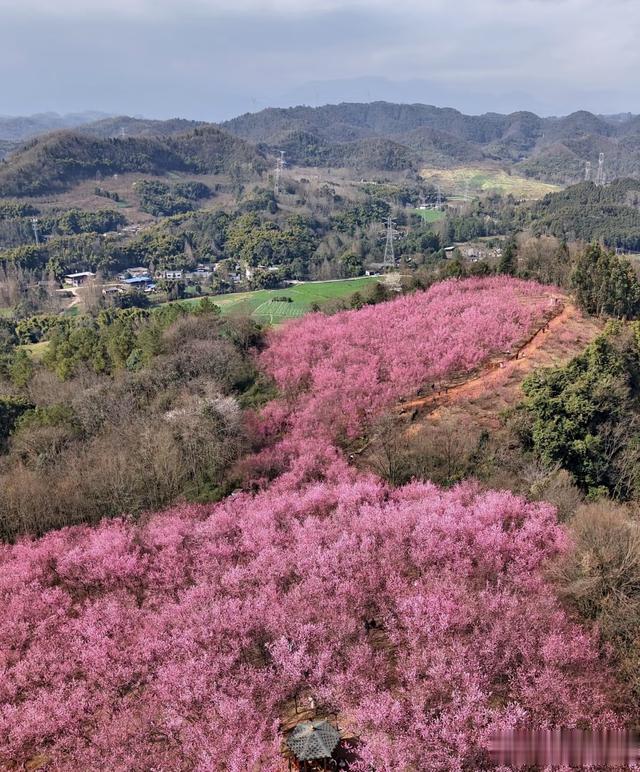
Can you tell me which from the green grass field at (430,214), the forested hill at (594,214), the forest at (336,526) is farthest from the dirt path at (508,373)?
the green grass field at (430,214)

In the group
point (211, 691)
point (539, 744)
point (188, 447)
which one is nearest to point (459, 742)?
point (539, 744)

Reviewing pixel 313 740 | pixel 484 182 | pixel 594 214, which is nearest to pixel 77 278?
pixel 313 740

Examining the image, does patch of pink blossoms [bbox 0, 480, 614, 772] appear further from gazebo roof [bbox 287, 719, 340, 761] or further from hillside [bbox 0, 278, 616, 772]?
gazebo roof [bbox 287, 719, 340, 761]

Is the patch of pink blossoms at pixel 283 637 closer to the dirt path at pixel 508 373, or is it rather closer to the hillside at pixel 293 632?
the hillside at pixel 293 632

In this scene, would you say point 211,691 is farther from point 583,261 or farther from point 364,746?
point 583,261

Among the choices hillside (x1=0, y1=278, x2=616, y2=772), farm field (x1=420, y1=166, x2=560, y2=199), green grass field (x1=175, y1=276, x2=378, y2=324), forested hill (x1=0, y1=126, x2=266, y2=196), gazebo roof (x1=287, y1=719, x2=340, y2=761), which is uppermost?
forested hill (x1=0, y1=126, x2=266, y2=196)

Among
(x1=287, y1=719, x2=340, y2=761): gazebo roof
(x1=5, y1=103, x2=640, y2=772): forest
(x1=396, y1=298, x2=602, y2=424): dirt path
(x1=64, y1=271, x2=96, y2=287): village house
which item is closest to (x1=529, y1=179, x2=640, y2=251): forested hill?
(x1=396, y1=298, x2=602, y2=424): dirt path
